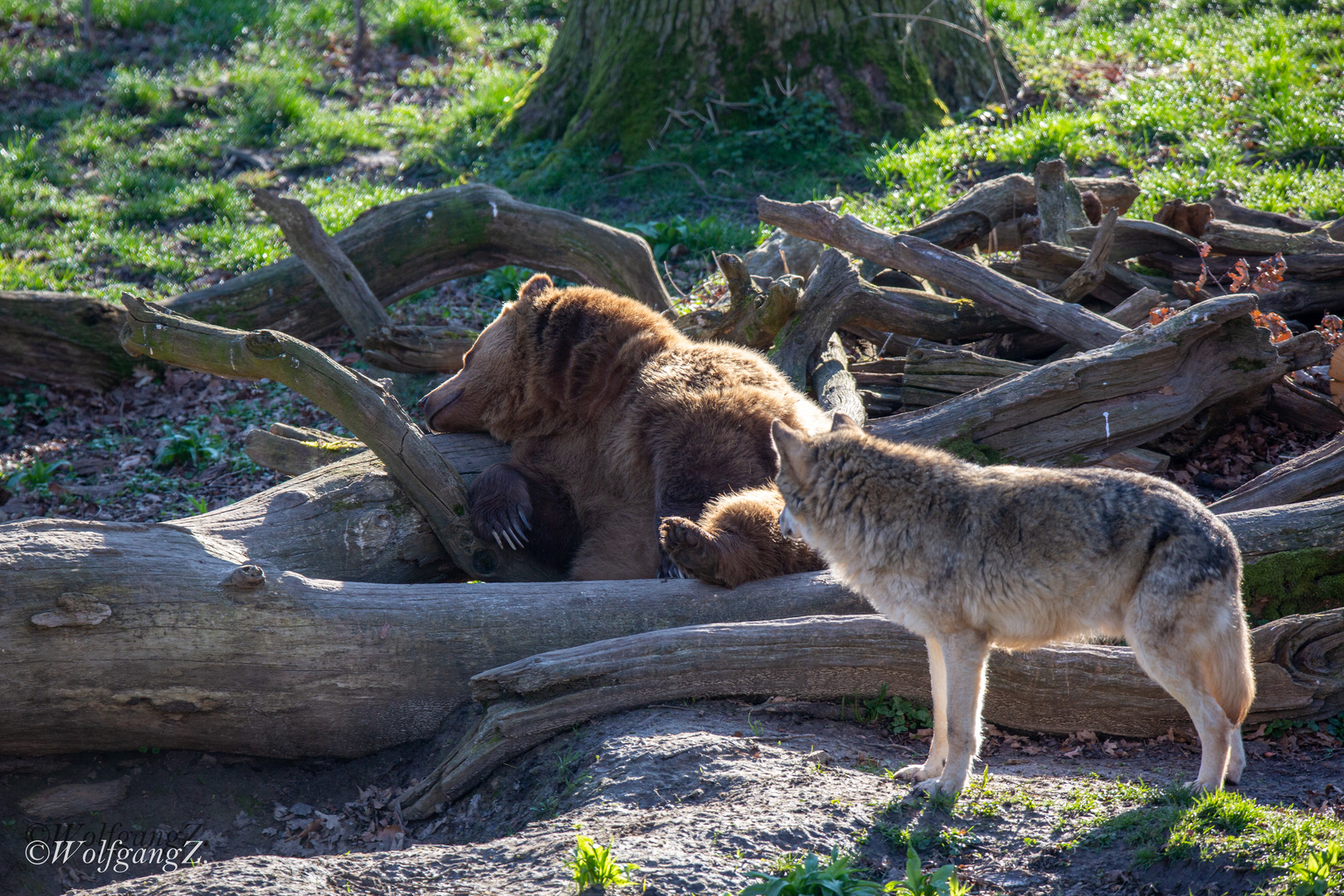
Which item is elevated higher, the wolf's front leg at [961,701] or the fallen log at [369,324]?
the fallen log at [369,324]

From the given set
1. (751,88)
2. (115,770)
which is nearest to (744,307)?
(115,770)

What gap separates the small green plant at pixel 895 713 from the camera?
177 inches

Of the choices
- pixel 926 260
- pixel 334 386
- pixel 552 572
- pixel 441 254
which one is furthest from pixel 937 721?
pixel 441 254

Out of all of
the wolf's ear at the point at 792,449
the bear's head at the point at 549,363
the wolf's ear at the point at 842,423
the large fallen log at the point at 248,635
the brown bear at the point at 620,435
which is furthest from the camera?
the bear's head at the point at 549,363

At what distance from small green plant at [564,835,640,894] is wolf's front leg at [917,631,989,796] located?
→ 3.94 feet

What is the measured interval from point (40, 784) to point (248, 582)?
1.24 m

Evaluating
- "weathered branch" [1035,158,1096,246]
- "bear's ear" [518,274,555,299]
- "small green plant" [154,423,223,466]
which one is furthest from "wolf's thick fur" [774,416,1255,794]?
"small green plant" [154,423,223,466]

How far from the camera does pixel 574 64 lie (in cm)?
1127

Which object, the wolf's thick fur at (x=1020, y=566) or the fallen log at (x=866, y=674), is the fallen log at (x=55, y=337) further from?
the wolf's thick fur at (x=1020, y=566)

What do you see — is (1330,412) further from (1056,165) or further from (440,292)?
(440,292)

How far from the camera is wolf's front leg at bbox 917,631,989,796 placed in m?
3.46

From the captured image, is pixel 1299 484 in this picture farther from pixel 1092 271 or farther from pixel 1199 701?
pixel 1199 701

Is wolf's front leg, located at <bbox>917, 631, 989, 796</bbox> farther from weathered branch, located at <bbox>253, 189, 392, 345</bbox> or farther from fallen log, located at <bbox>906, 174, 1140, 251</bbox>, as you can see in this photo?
weathered branch, located at <bbox>253, 189, 392, 345</bbox>

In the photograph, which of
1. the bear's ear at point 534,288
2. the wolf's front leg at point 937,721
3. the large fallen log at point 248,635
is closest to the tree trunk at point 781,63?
the bear's ear at point 534,288
